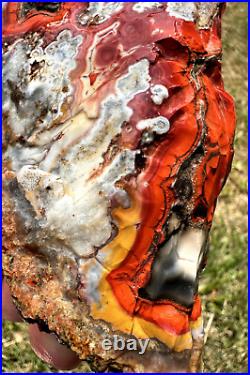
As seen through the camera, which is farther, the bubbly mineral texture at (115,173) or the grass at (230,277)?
the grass at (230,277)

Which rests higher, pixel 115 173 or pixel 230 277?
pixel 115 173

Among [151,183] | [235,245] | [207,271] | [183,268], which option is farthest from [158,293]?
[235,245]

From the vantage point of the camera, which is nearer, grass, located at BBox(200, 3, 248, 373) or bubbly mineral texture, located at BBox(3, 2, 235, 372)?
bubbly mineral texture, located at BBox(3, 2, 235, 372)

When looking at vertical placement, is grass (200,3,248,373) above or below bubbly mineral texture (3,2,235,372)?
below

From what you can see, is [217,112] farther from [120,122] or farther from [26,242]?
[26,242]

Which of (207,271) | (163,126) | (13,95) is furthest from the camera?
(207,271)

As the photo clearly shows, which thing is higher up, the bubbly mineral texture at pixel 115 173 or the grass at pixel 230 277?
the bubbly mineral texture at pixel 115 173

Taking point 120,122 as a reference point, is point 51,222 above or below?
below

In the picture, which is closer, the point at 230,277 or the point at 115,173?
the point at 115,173
